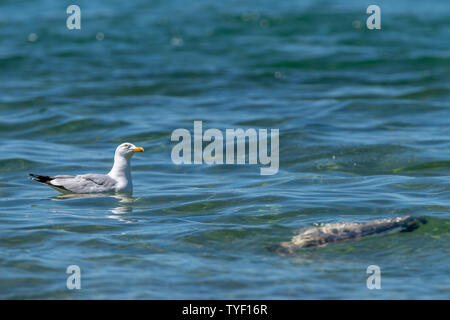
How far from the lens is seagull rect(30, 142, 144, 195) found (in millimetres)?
10000

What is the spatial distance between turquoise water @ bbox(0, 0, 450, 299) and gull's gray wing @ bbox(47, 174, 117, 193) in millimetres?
192

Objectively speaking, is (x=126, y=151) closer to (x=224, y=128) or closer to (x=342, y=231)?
(x=342, y=231)

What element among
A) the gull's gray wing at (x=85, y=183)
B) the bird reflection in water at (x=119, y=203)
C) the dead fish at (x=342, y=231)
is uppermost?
the gull's gray wing at (x=85, y=183)

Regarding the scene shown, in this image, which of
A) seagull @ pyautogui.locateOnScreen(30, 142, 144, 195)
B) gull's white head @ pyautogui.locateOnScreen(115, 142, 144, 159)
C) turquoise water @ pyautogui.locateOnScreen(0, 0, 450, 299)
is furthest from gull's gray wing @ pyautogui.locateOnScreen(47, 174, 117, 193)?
gull's white head @ pyautogui.locateOnScreen(115, 142, 144, 159)

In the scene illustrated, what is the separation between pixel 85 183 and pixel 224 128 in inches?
181

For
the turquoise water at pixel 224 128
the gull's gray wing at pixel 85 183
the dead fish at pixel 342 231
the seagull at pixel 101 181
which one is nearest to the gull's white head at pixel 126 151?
the seagull at pixel 101 181

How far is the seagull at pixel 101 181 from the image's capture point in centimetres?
1000

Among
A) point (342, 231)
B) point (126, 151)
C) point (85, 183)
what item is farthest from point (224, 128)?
point (342, 231)

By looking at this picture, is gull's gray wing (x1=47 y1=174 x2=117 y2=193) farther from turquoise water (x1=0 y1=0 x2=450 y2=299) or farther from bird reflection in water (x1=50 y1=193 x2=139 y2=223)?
turquoise water (x1=0 y1=0 x2=450 y2=299)

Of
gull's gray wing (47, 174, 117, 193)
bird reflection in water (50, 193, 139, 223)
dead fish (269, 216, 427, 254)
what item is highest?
gull's gray wing (47, 174, 117, 193)

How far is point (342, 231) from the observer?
26.9 ft

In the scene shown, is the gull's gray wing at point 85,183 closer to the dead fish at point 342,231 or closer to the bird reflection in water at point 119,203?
the bird reflection in water at point 119,203
